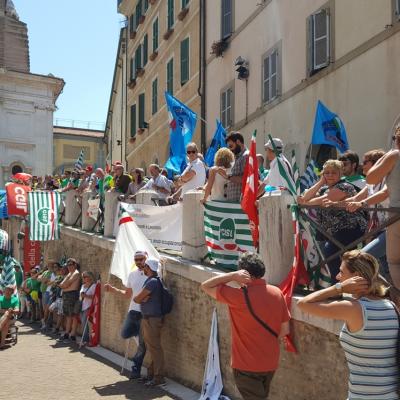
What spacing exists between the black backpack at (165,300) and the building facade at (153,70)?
1183 cm

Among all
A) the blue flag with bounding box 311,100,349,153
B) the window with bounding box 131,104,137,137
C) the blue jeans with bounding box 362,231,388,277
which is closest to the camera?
the blue jeans with bounding box 362,231,388,277

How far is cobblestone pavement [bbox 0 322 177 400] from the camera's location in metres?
8.83

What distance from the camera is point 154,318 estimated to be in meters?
9.00

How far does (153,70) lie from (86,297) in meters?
15.1

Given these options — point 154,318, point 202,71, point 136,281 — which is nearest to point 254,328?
point 154,318

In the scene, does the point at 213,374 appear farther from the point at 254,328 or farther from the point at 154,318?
the point at 254,328

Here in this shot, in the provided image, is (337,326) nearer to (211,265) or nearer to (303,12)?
(211,265)

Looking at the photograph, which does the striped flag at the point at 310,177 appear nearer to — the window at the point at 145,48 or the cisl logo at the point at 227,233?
the cisl logo at the point at 227,233

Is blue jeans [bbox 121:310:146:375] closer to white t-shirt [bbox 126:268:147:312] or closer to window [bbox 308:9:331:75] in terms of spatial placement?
white t-shirt [bbox 126:268:147:312]

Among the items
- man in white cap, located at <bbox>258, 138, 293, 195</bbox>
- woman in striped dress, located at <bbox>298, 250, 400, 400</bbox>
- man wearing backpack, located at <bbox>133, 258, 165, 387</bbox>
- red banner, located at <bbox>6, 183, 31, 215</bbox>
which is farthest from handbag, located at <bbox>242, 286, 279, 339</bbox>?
red banner, located at <bbox>6, 183, 31, 215</bbox>

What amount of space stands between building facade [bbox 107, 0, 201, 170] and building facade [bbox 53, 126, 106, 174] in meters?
16.2

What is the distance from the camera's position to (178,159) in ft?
41.8

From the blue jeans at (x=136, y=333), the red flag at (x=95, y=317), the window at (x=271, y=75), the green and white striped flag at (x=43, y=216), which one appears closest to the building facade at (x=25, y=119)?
the green and white striped flag at (x=43, y=216)

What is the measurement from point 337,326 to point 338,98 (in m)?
→ 8.01
